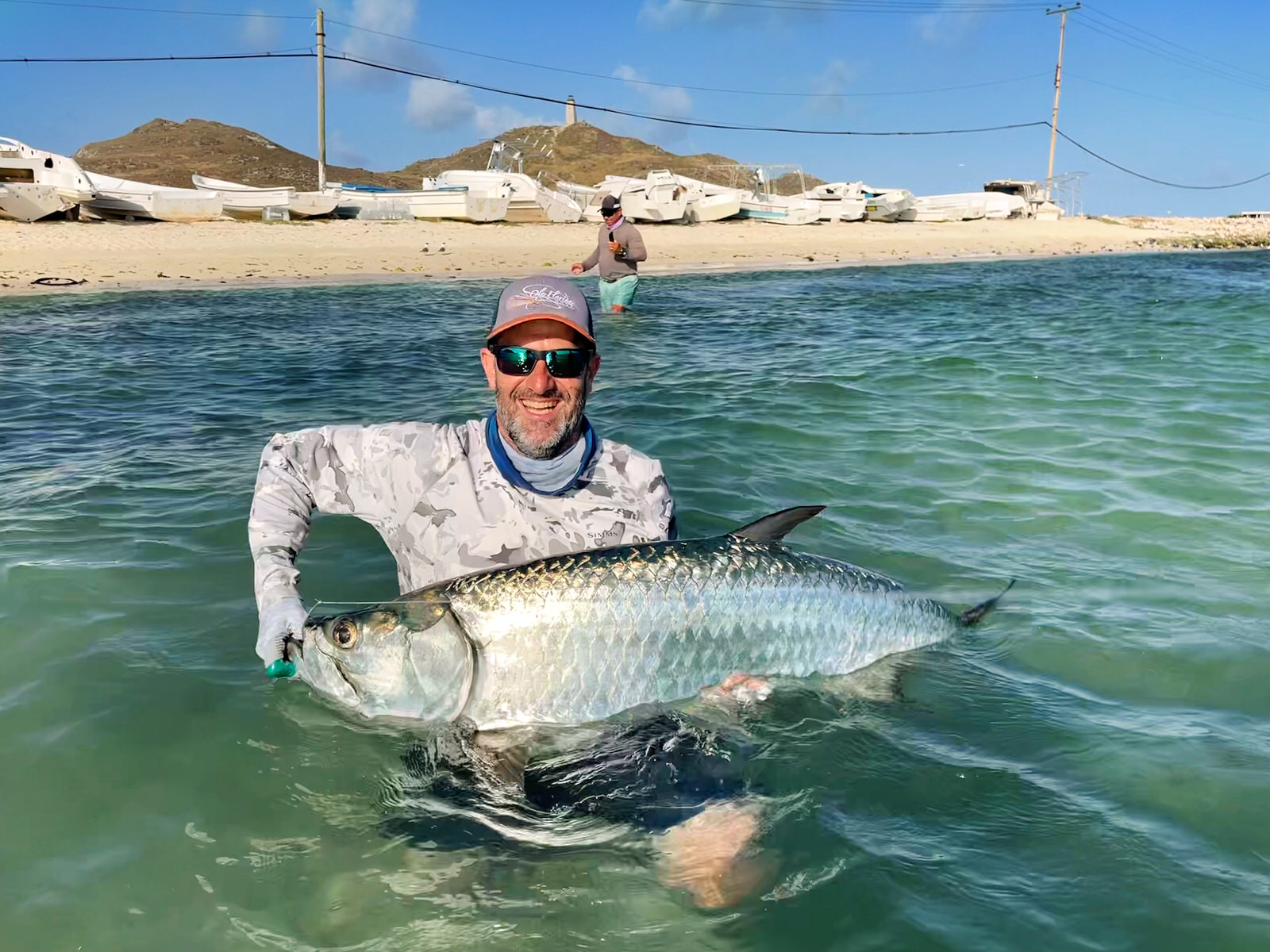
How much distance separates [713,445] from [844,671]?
5138 millimetres

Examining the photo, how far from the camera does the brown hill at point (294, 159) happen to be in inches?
1939

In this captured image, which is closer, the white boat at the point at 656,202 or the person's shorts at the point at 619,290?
the person's shorts at the point at 619,290

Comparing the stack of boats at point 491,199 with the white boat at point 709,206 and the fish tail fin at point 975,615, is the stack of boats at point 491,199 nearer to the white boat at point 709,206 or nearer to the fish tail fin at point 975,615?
the white boat at point 709,206

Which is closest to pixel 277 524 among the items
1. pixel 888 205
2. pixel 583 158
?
pixel 888 205

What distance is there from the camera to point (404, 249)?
92.8 feet

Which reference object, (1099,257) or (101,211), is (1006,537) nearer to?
(101,211)

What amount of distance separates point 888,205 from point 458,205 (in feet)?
75.5

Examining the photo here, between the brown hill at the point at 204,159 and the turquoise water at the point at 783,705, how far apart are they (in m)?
41.5

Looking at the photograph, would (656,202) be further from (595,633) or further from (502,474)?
(595,633)

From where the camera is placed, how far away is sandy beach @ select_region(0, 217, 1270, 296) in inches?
864

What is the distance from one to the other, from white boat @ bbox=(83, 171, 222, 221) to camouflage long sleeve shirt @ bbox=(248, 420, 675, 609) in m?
28.3

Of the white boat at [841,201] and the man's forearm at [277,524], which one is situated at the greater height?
the white boat at [841,201]

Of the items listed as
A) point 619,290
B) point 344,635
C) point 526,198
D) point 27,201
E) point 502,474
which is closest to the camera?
point 344,635

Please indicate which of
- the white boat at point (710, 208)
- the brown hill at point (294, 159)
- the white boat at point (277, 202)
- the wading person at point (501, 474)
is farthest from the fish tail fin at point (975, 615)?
the brown hill at point (294, 159)
